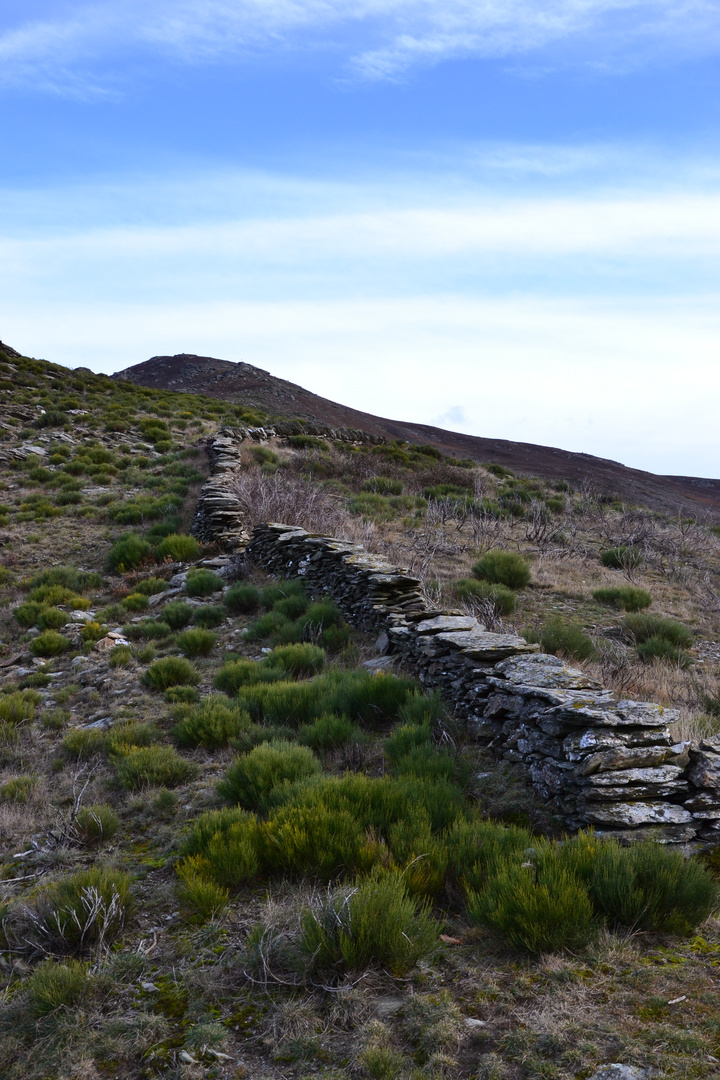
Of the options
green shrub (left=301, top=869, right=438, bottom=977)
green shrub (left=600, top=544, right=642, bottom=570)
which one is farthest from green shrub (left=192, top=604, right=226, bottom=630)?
green shrub (left=600, top=544, right=642, bottom=570)

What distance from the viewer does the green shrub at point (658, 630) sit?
8.08 metres

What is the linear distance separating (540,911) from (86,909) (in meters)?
2.13

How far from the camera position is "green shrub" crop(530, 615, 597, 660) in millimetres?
7188

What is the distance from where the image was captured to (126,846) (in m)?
4.07

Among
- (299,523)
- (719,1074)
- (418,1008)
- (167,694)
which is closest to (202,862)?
(418,1008)

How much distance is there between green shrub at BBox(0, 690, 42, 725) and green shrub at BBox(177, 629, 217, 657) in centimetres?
175

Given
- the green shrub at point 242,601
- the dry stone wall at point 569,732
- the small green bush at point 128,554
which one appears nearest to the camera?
the dry stone wall at point 569,732

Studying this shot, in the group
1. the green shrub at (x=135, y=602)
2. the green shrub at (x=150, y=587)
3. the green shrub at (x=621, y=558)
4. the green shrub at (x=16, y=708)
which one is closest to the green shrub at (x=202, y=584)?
the green shrub at (x=150, y=587)

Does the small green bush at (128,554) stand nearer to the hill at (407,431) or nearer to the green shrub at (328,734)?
the green shrub at (328,734)

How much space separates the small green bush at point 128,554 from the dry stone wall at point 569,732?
19.7ft

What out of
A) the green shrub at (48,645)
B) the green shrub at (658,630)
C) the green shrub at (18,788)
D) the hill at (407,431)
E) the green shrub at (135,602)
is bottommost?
the green shrub at (18,788)

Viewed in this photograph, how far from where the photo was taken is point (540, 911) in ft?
9.10

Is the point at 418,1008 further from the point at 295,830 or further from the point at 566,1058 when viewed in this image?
the point at 295,830

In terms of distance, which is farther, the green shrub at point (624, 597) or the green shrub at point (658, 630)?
the green shrub at point (624, 597)
